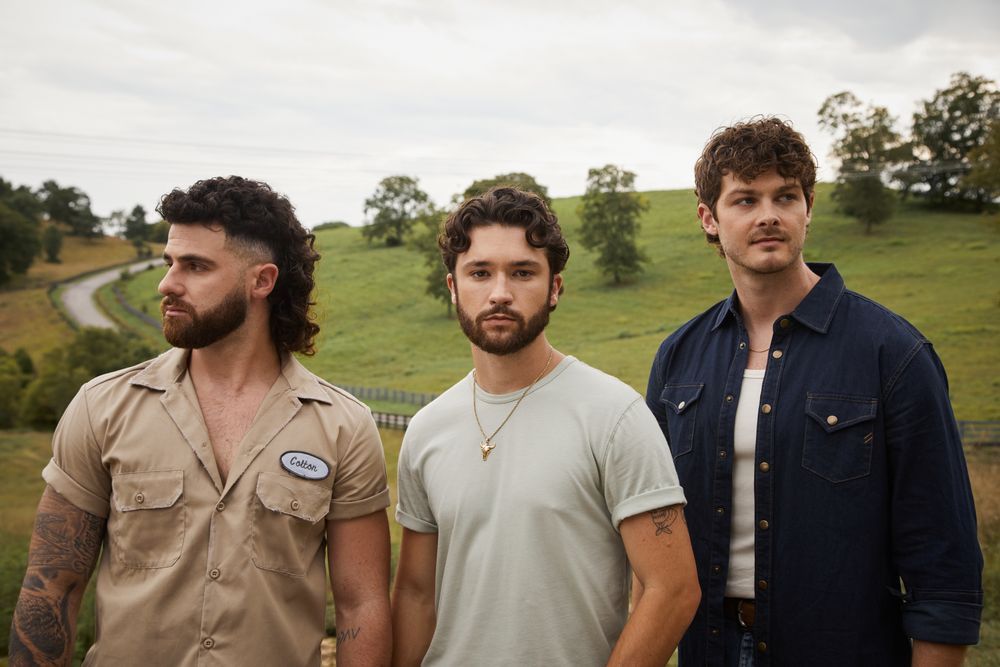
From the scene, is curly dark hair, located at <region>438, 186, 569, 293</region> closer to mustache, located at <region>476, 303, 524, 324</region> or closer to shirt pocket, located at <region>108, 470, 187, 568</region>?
mustache, located at <region>476, 303, 524, 324</region>

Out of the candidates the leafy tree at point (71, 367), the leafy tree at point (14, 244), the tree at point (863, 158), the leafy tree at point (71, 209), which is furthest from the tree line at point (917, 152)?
the leafy tree at point (71, 209)

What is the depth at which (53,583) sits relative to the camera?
2957mm

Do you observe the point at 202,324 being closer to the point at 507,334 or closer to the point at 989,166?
the point at 507,334

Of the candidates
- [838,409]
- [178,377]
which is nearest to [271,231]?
[178,377]

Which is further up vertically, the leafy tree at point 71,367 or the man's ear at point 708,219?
the man's ear at point 708,219

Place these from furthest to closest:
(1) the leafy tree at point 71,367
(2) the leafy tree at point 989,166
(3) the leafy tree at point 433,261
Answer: (3) the leafy tree at point 433,261 < (2) the leafy tree at point 989,166 < (1) the leafy tree at point 71,367

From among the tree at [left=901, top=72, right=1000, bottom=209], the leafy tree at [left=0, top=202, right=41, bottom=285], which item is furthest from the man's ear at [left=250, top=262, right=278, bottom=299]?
the leafy tree at [left=0, top=202, right=41, bottom=285]

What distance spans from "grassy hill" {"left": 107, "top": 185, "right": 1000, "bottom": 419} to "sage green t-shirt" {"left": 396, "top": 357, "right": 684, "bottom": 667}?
2205cm

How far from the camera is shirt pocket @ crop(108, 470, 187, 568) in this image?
2924 mm

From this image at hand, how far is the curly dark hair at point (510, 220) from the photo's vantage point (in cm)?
301

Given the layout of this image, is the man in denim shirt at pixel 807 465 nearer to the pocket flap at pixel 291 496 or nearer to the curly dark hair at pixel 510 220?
the curly dark hair at pixel 510 220

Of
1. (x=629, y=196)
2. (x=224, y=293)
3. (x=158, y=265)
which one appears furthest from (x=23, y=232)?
(x=224, y=293)

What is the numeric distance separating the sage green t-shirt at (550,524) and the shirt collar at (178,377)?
77 cm

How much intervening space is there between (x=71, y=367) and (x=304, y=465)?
3064 cm
